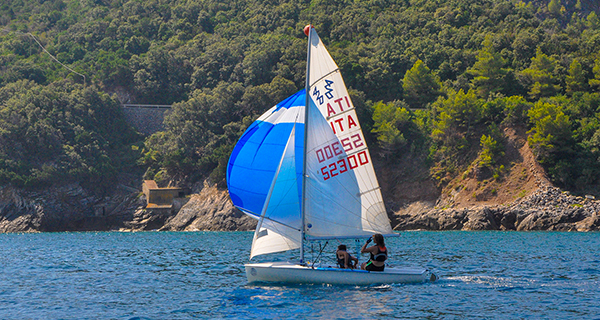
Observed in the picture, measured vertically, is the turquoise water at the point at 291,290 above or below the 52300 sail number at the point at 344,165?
below

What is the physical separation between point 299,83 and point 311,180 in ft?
210


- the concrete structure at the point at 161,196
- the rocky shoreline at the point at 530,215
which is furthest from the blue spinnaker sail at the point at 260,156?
the concrete structure at the point at 161,196

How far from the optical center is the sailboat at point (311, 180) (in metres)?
21.8

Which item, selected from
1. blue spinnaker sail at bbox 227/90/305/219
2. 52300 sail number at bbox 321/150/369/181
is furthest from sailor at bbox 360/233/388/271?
blue spinnaker sail at bbox 227/90/305/219

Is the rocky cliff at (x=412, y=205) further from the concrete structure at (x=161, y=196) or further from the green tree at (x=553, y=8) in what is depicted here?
the green tree at (x=553, y=8)

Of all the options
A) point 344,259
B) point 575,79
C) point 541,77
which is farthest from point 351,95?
point 344,259

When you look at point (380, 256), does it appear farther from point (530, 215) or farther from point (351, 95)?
point (351, 95)

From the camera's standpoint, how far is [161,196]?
7731 centimetres

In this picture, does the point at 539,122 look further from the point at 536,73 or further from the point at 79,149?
the point at 79,149

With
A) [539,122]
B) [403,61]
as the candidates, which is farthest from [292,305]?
[403,61]

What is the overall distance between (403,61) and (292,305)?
7448 cm

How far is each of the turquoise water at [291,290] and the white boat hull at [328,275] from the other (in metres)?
0.28

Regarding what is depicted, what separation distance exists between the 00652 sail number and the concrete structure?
5713cm

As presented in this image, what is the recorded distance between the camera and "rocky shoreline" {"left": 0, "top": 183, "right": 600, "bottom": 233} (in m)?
59.1
